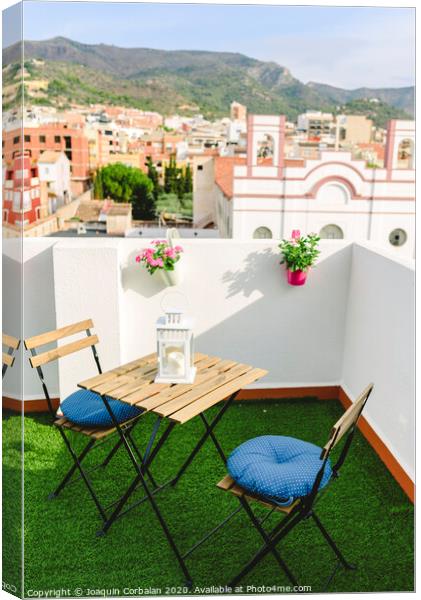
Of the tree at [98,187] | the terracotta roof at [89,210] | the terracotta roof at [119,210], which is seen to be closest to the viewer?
the terracotta roof at [119,210]

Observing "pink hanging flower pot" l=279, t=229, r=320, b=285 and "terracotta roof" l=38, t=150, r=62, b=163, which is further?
"terracotta roof" l=38, t=150, r=62, b=163

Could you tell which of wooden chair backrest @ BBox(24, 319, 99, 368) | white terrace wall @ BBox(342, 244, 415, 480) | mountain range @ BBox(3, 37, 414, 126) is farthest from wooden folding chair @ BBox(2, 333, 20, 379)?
mountain range @ BBox(3, 37, 414, 126)

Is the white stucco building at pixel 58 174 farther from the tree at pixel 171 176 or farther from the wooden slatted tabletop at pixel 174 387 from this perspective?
the wooden slatted tabletop at pixel 174 387

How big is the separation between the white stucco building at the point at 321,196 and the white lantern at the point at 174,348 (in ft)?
120

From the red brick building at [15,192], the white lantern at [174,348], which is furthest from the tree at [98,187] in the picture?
the red brick building at [15,192]

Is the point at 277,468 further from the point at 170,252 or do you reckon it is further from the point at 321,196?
the point at 321,196

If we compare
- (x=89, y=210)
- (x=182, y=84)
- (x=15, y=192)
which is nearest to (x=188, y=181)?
(x=89, y=210)

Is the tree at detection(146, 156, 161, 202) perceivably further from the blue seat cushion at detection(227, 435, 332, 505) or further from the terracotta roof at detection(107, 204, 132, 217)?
the blue seat cushion at detection(227, 435, 332, 505)

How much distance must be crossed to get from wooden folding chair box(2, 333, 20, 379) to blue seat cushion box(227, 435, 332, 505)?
0.91 m

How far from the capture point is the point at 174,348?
2533 mm

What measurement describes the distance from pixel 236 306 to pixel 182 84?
61243 millimetres

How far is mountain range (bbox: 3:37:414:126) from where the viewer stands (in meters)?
50.0

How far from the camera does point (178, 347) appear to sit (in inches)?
99.4

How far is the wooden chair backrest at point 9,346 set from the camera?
2.09m
